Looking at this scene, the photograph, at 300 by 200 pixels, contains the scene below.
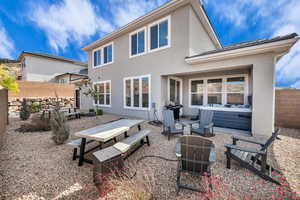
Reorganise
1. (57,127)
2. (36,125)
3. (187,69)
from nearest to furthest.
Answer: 1. (57,127)
2. (36,125)
3. (187,69)

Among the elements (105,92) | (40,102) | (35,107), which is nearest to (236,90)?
(105,92)

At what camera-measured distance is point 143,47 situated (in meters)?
7.82

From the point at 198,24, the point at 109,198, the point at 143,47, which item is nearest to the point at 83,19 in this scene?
the point at 143,47

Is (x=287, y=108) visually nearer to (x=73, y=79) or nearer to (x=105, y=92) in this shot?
(x=105, y=92)

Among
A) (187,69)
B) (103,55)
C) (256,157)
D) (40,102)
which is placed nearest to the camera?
(256,157)

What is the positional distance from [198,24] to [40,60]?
2179 cm

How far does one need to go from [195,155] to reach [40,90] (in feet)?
47.8

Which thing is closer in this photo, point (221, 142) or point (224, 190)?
point (224, 190)

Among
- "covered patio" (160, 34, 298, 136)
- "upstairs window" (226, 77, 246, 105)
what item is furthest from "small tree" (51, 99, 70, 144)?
"upstairs window" (226, 77, 246, 105)

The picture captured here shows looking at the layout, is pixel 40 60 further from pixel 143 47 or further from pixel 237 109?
pixel 237 109

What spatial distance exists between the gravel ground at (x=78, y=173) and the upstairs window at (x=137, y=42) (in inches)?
255

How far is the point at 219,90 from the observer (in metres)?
7.40

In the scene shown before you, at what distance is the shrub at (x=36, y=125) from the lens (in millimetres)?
5641

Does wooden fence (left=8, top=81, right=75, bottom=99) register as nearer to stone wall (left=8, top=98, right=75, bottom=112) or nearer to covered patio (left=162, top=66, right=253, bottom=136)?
stone wall (left=8, top=98, right=75, bottom=112)
